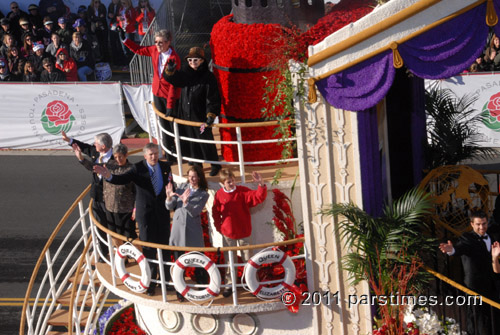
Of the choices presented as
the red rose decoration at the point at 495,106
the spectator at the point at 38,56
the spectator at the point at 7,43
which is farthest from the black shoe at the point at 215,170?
the spectator at the point at 7,43

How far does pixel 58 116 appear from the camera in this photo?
24.6 metres

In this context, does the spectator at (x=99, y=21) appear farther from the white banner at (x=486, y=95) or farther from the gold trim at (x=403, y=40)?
the gold trim at (x=403, y=40)

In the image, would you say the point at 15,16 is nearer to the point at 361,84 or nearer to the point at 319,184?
the point at 319,184

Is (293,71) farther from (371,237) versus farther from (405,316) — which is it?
(405,316)

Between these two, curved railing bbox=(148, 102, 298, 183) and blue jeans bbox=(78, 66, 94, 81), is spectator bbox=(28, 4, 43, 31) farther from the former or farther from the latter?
curved railing bbox=(148, 102, 298, 183)

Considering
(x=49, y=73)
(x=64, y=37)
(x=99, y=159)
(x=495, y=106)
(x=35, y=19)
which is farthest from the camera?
(x=35, y=19)

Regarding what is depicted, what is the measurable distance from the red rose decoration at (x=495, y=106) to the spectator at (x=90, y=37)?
37.9 feet

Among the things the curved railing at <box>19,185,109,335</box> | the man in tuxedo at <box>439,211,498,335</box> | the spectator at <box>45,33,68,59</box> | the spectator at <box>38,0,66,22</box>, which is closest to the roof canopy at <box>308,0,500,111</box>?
the man in tuxedo at <box>439,211,498,335</box>

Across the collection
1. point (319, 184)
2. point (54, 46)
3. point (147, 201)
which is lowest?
point (147, 201)

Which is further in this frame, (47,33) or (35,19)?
(35,19)

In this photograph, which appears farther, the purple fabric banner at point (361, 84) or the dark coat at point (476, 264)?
the dark coat at point (476, 264)

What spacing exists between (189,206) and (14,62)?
15923mm

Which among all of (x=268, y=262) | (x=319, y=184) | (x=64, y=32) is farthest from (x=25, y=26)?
(x=319, y=184)

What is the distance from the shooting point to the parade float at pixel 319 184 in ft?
34.6
